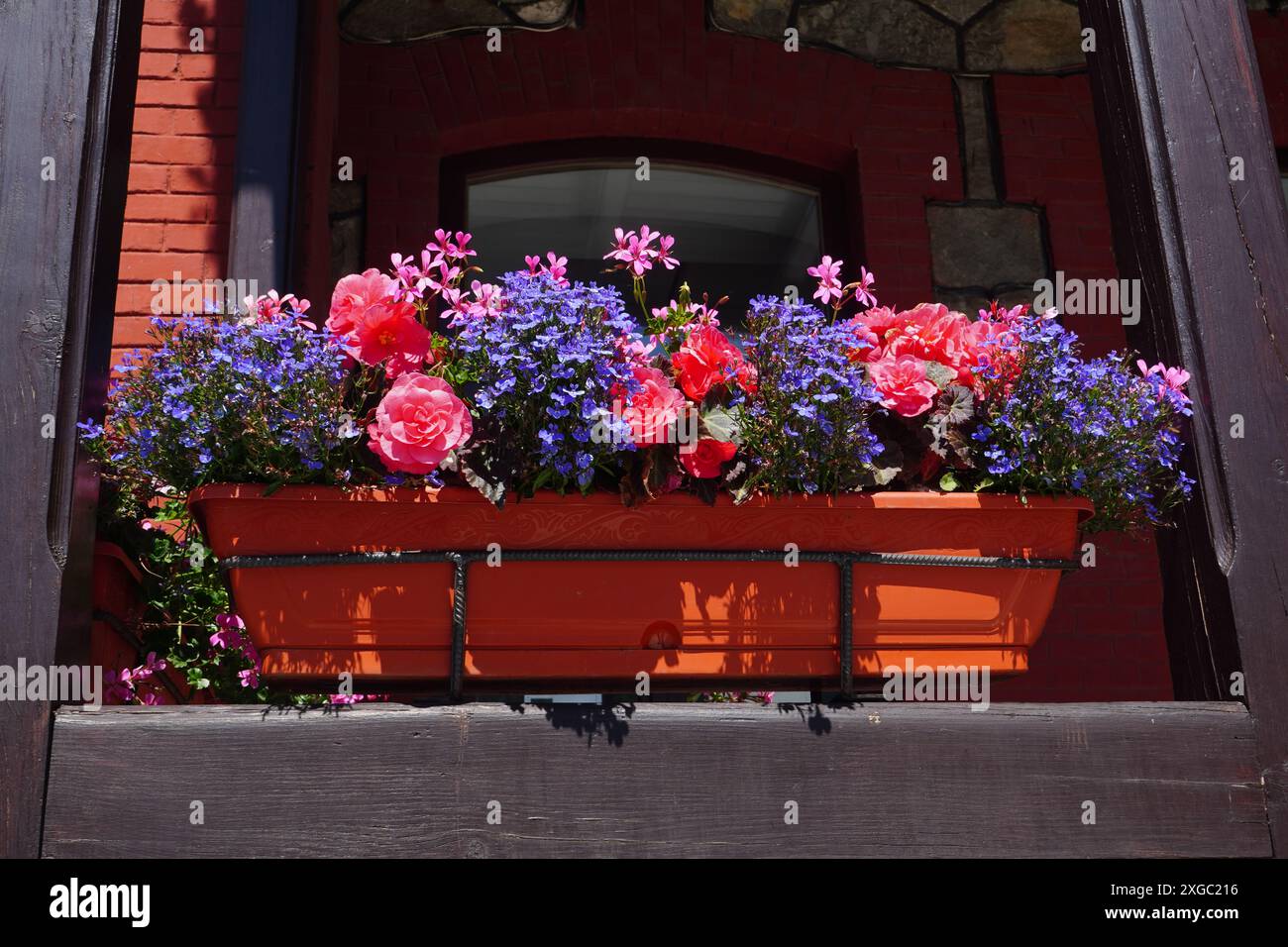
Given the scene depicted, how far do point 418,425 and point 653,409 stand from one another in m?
0.36

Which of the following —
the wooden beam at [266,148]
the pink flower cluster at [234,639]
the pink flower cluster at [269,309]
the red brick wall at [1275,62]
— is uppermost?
the red brick wall at [1275,62]

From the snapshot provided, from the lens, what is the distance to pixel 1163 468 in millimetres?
2023

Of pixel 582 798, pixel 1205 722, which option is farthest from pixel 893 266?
pixel 582 798

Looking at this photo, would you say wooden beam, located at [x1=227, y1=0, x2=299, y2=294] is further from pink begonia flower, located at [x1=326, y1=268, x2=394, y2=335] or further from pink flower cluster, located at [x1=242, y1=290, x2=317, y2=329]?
pink begonia flower, located at [x1=326, y1=268, x2=394, y2=335]

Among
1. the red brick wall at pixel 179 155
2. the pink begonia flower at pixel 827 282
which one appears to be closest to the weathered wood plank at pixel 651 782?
the pink begonia flower at pixel 827 282

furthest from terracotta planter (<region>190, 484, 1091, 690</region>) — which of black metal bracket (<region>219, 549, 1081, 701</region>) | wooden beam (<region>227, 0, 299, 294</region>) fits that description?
wooden beam (<region>227, 0, 299, 294</region>)

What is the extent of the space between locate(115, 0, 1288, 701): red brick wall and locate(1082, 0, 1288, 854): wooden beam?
1852 mm

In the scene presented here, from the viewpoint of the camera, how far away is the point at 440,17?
4176mm

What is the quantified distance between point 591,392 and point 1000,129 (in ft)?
10.1

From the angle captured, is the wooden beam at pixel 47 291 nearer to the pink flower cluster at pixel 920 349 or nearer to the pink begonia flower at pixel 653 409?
the pink begonia flower at pixel 653 409

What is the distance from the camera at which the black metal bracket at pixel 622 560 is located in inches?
71.8

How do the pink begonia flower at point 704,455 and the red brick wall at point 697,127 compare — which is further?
the red brick wall at point 697,127

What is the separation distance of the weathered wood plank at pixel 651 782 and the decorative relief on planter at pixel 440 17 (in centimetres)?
303

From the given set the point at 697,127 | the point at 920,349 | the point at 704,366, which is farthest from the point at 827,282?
the point at 697,127
